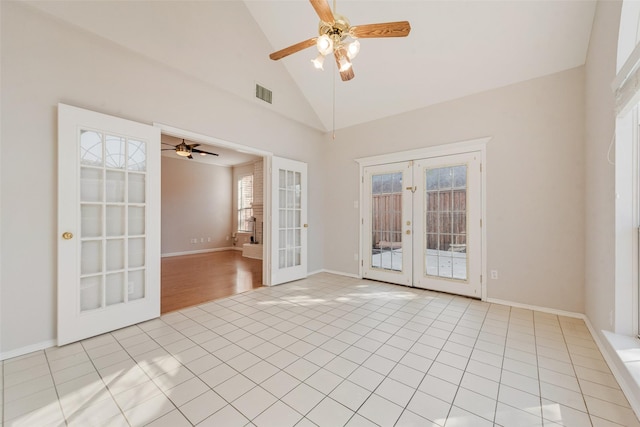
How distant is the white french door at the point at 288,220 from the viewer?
4491 millimetres

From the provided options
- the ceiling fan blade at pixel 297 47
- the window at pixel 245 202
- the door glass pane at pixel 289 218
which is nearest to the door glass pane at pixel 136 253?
the door glass pane at pixel 289 218

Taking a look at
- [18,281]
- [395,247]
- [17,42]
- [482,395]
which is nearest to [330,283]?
[395,247]

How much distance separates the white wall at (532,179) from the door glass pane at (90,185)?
14.7 feet

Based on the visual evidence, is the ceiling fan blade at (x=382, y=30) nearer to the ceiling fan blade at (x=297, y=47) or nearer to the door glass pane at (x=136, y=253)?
the ceiling fan blade at (x=297, y=47)

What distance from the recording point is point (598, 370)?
80.6 inches

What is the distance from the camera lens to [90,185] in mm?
2604

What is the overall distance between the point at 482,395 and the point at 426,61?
3.95m

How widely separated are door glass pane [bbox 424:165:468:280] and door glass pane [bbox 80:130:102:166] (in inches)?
172

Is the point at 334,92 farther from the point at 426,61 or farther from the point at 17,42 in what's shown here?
the point at 17,42

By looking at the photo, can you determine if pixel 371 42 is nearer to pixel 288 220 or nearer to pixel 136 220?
pixel 288 220

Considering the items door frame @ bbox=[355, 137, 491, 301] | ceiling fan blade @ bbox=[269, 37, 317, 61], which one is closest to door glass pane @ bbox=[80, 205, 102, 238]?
ceiling fan blade @ bbox=[269, 37, 317, 61]

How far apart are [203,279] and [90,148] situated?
3026mm

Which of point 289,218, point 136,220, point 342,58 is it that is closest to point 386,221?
point 289,218

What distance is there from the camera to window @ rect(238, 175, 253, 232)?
349 inches
